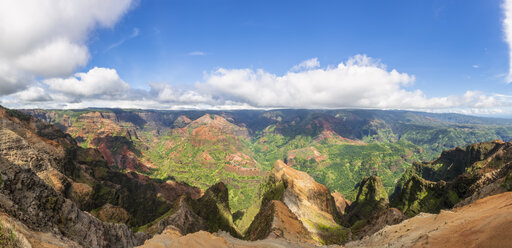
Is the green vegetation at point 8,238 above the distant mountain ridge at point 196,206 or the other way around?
above

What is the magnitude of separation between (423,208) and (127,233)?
9179cm

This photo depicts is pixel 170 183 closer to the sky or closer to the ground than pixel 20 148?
closer to the ground

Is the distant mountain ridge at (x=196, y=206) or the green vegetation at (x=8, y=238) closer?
the green vegetation at (x=8, y=238)

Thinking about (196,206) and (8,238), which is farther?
(196,206)

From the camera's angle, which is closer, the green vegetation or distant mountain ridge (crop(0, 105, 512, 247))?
the green vegetation

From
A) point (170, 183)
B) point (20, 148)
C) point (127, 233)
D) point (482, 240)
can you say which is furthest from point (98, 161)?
point (482, 240)

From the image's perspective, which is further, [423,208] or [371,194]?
[371,194]

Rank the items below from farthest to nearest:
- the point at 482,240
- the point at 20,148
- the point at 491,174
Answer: the point at 20,148 → the point at 491,174 → the point at 482,240

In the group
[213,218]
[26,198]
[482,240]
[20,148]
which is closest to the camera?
[482,240]

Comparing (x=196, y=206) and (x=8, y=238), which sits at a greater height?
(x=8, y=238)

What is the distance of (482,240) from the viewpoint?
1102cm

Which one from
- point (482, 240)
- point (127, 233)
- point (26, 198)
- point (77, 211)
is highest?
point (482, 240)

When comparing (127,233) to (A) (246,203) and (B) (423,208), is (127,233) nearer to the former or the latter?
(B) (423,208)

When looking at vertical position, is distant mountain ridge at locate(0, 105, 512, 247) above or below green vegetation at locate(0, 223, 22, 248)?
below
